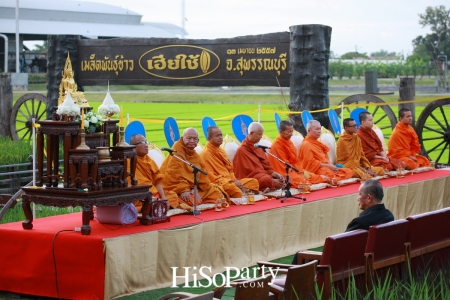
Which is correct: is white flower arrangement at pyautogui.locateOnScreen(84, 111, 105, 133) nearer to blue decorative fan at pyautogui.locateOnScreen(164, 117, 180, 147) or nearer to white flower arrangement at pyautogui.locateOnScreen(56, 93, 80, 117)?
white flower arrangement at pyautogui.locateOnScreen(56, 93, 80, 117)

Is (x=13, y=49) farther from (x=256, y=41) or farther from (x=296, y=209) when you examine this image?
(x=296, y=209)

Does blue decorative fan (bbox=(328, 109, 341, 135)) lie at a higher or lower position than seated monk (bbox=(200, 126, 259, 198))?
higher

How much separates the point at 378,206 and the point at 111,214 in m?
2.38

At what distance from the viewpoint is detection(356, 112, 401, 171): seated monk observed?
12.0 metres

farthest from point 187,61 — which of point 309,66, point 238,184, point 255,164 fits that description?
point 238,184

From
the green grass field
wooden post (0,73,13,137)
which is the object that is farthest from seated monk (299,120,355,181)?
the green grass field

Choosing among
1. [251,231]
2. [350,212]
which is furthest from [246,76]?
[251,231]

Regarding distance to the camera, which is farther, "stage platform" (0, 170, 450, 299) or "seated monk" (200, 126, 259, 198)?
"seated monk" (200, 126, 259, 198)

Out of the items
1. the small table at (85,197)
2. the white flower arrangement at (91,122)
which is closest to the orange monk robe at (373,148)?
the small table at (85,197)

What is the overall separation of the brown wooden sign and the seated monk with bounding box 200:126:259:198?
10.5ft

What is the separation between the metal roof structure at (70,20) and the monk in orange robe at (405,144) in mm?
28043

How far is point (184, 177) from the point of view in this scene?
27.9ft

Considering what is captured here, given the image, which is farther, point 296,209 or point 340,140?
point 340,140

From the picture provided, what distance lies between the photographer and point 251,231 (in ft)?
27.1
